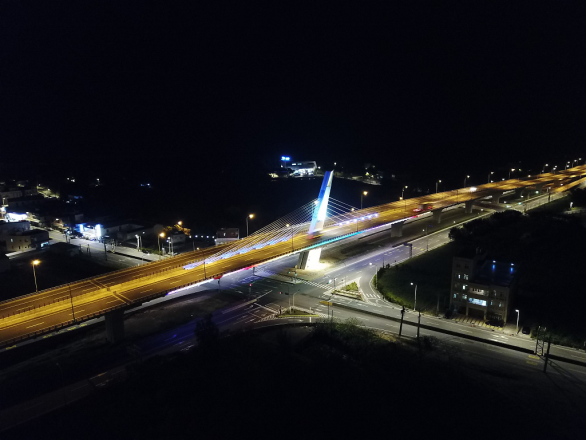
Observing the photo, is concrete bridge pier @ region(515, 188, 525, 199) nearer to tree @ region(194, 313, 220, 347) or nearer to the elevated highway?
the elevated highway

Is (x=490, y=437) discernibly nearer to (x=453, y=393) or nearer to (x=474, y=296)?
(x=453, y=393)

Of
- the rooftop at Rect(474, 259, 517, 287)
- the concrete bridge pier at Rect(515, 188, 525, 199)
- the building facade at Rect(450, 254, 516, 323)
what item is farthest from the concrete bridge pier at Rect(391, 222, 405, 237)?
the concrete bridge pier at Rect(515, 188, 525, 199)

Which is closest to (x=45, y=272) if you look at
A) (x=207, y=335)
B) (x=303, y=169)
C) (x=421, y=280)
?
(x=207, y=335)

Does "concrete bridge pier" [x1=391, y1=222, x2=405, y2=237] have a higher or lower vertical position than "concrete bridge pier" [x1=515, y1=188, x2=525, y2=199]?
lower

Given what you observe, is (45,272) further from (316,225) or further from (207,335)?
(316,225)

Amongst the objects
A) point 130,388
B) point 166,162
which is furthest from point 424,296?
point 166,162

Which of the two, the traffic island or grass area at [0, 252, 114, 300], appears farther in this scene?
grass area at [0, 252, 114, 300]

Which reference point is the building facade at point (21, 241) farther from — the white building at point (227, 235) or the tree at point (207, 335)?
the tree at point (207, 335)
